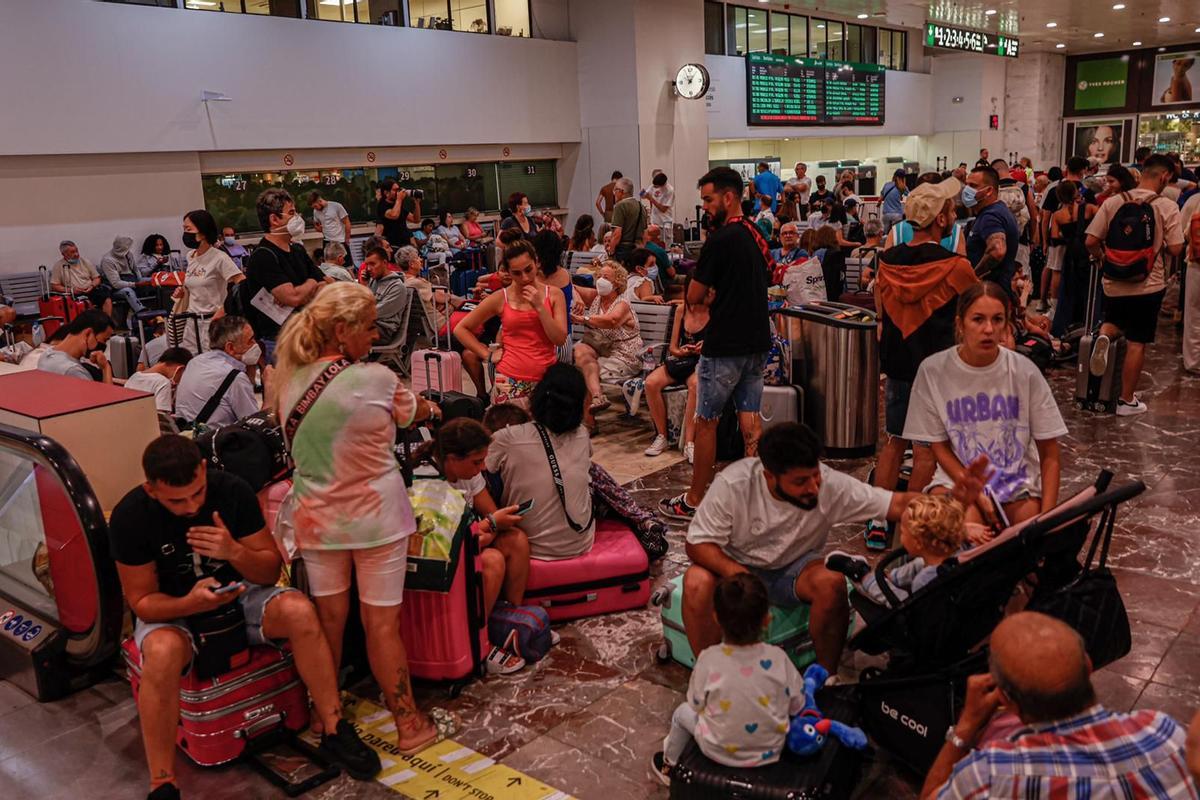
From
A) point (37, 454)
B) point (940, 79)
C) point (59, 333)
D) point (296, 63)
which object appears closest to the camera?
point (37, 454)

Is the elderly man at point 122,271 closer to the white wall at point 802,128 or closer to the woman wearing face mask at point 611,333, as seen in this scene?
the woman wearing face mask at point 611,333

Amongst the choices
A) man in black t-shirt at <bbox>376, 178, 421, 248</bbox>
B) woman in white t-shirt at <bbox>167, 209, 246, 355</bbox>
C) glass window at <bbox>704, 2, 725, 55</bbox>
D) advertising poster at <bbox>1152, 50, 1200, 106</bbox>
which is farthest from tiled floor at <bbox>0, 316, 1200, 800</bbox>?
advertising poster at <bbox>1152, 50, 1200, 106</bbox>

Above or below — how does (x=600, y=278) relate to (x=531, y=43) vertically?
below

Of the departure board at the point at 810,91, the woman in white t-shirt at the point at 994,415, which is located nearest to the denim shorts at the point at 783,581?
the woman in white t-shirt at the point at 994,415

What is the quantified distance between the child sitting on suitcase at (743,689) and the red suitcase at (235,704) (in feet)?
5.23

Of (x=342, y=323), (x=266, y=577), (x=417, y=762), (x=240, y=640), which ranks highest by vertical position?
(x=342, y=323)

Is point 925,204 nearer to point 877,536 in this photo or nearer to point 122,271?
point 877,536

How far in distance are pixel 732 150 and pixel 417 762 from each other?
1980cm

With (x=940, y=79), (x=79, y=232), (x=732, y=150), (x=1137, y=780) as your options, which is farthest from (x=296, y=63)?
(x=940, y=79)

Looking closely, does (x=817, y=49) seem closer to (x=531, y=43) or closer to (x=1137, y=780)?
(x=531, y=43)

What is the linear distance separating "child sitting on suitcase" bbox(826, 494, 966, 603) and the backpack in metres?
4.81

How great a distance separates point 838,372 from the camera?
6488mm

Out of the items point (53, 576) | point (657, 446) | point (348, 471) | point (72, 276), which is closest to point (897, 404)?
point (657, 446)

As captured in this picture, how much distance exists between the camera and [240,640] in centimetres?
355
